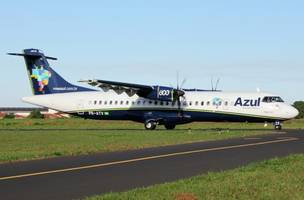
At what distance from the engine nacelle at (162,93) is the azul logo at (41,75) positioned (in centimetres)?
1087

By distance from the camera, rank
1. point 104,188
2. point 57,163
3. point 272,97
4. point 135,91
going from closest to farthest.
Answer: point 104,188 → point 57,163 → point 272,97 → point 135,91

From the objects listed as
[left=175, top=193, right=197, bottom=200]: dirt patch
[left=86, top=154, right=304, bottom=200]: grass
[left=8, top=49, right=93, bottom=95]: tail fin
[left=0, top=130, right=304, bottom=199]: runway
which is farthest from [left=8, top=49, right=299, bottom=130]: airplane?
[left=175, top=193, right=197, bottom=200]: dirt patch

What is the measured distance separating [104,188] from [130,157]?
7615 millimetres

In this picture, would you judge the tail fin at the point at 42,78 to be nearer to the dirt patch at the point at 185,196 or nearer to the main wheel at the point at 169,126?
the main wheel at the point at 169,126

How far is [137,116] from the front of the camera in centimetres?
4872

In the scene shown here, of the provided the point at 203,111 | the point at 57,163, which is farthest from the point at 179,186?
the point at 203,111

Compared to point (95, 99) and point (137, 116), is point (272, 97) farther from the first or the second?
point (95, 99)

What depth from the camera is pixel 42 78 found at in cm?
5231

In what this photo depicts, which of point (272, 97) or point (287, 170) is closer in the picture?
point (287, 170)

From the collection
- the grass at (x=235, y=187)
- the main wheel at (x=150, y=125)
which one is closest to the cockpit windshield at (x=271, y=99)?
the main wheel at (x=150, y=125)

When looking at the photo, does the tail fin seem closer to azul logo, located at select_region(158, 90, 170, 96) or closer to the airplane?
the airplane

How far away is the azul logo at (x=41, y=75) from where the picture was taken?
52375mm

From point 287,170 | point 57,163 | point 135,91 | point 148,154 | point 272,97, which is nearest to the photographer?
point 287,170

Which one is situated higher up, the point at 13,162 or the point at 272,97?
the point at 272,97
